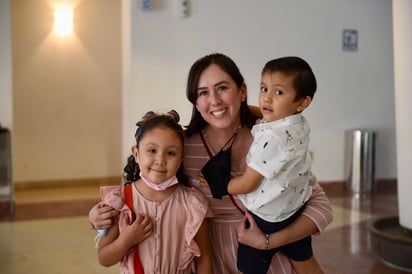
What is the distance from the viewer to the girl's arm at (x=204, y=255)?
5.97 ft

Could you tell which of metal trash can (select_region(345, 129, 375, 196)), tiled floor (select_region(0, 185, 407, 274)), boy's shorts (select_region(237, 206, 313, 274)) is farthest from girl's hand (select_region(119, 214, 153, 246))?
metal trash can (select_region(345, 129, 375, 196))

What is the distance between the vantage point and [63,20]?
6613 mm

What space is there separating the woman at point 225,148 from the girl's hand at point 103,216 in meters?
0.33

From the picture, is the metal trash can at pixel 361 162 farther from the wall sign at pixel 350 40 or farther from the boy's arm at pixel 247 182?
the boy's arm at pixel 247 182

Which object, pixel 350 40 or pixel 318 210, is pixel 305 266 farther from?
pixel 350 40

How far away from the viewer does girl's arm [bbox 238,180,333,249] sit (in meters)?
1.87

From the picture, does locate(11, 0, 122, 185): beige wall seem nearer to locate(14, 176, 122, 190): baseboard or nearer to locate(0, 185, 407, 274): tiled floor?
locate(14, 176, 122, 190): baseboard

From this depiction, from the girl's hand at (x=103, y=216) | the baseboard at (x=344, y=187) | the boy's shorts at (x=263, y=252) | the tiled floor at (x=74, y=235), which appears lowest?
the tiled floor at (x=74, y=235)

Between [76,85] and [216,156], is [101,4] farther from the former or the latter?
[216,156]

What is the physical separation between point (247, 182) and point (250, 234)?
19cm

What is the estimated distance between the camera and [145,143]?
1.78 metres

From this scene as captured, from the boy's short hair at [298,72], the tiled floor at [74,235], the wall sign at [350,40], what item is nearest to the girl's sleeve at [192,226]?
the boy's short hair at [298,72]

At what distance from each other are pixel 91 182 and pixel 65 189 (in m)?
0.36

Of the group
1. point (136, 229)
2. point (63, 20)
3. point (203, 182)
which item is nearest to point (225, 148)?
point (203, 182)
